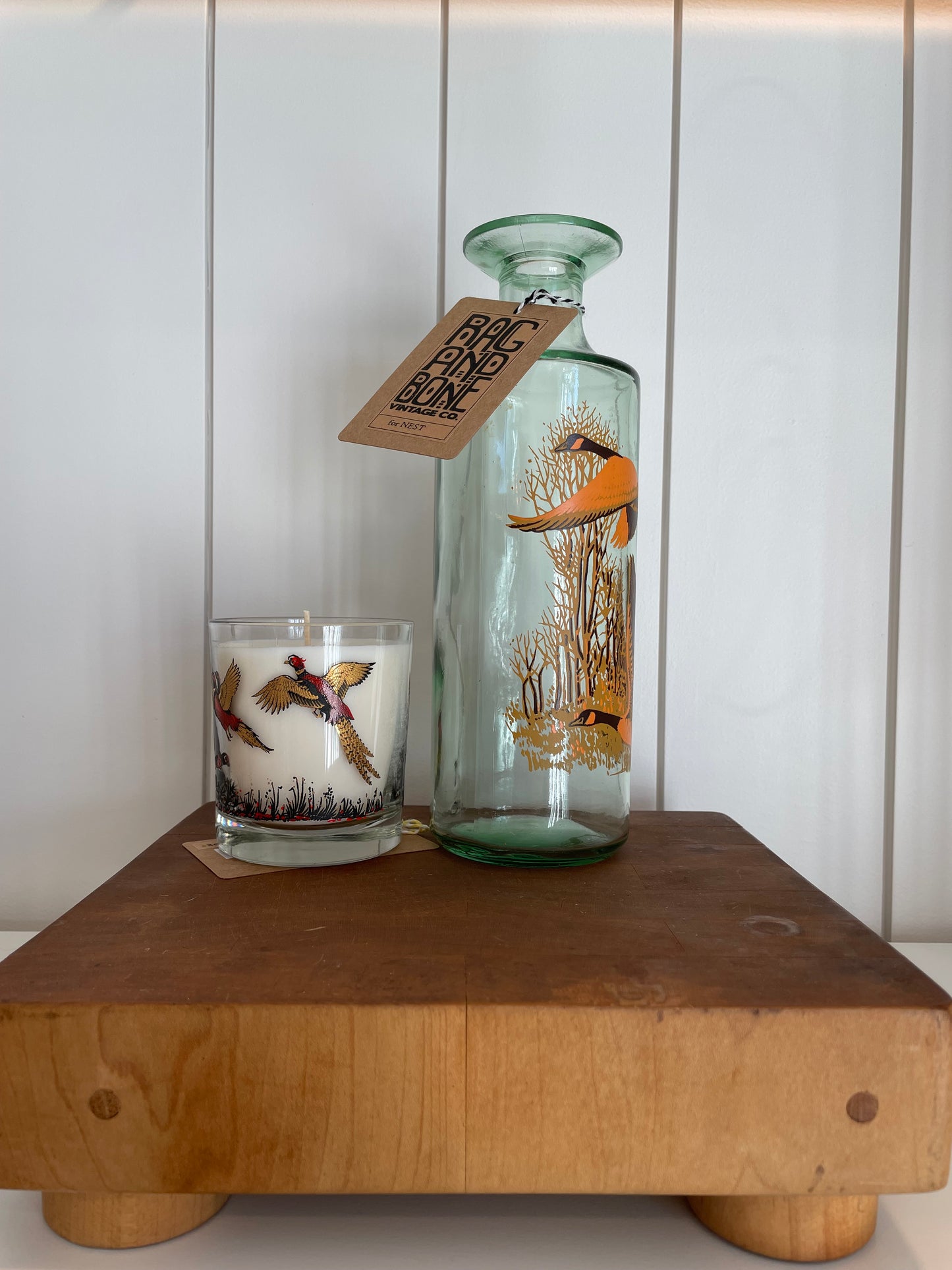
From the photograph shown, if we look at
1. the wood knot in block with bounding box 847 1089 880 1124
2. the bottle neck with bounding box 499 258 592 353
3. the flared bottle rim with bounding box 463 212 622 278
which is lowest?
the wood knot in block with bounding box 847 1089 880 1124

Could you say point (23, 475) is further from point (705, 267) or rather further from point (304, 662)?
point (705, 267)

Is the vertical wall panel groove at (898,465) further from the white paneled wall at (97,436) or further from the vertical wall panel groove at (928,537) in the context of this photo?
the white paneled wall at (97,436)

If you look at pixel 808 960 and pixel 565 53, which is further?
pixel 565 53

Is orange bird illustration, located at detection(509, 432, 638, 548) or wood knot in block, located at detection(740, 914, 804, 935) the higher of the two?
orange bird illustration, located at detection(509, 432, 638, 548)

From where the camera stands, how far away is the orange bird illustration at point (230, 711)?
1.40ft

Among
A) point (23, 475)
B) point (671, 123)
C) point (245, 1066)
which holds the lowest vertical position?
point (245, 1066)

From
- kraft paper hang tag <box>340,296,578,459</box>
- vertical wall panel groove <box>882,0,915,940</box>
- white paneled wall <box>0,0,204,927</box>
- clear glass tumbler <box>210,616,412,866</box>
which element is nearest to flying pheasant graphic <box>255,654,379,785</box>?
clear glass tumbler <box>210,616,412,866</box>

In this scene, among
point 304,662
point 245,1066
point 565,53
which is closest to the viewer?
point 245,1066

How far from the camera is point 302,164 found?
61 centimetres

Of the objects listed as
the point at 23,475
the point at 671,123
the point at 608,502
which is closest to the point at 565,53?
the point at 671,123

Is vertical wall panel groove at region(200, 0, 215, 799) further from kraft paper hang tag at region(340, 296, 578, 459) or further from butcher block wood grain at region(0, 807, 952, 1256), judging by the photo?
butcher block wood grain at region(0, 807, 952, 1256)

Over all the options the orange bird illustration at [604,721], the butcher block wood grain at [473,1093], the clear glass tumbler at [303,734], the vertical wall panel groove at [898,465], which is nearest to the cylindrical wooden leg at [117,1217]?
the butcher block wood grain at [473,1093]

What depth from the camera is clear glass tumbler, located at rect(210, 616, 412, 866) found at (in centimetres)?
42

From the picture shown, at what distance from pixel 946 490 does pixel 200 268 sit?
53cm
